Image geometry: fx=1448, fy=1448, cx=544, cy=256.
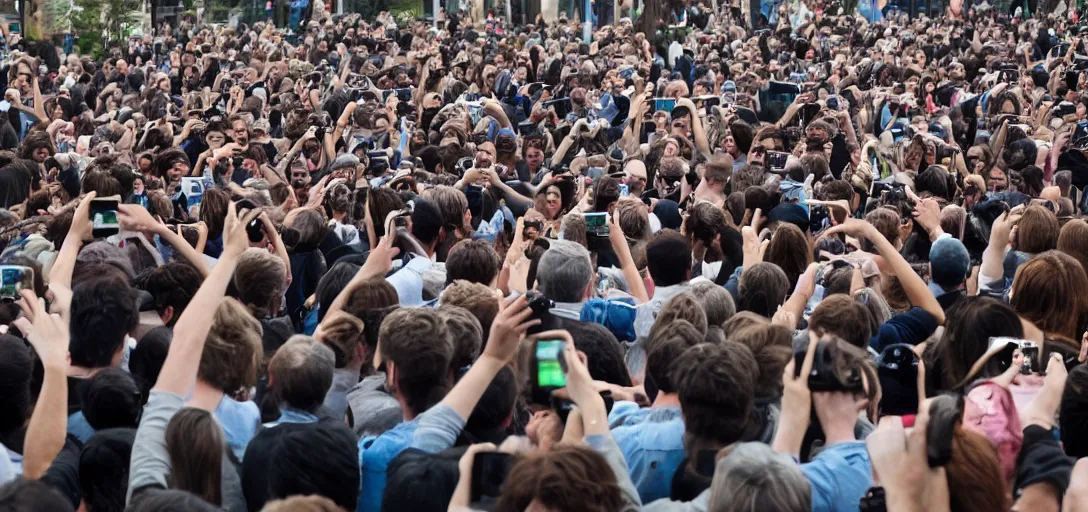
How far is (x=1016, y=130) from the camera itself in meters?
12.7

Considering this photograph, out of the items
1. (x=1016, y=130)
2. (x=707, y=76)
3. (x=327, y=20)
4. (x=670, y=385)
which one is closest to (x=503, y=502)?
(x=670, y=385)

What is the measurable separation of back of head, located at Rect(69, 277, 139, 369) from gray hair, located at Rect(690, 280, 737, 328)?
199cm

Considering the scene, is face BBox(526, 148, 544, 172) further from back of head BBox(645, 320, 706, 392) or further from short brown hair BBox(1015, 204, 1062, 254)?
back of head BBox(645, 320, 706, 392)

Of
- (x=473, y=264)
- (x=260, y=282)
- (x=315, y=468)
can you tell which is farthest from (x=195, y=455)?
(x=473, y=264)

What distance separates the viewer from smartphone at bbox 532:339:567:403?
3711 millimetres

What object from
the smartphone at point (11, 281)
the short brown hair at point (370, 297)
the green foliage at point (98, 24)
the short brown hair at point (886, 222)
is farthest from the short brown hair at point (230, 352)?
the green foliage at point (98, 24)

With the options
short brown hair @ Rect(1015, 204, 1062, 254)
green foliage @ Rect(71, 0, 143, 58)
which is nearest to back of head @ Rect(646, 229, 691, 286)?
short brown hair @ Rect(1015, 204, 1062, 254)

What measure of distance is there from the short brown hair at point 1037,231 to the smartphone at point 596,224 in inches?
76.3

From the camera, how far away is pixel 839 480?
143 inches

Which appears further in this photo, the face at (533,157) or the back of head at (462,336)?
the face at (533,157)

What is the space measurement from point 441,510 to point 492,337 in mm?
486

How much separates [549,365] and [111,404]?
1.30m

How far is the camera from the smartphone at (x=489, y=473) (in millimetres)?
3164

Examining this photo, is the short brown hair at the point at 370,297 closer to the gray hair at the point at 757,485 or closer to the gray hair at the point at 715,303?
the gray hair at the point at 715,303
